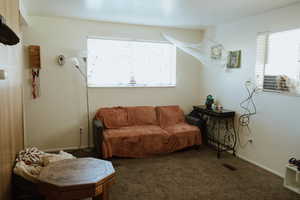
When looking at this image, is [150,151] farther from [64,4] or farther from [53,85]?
[64,4]

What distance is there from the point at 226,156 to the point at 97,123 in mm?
2267

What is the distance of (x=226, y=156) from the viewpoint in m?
3.79

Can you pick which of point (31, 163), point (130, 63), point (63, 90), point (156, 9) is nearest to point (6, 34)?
point (31, 163)

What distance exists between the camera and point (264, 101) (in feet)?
10.8

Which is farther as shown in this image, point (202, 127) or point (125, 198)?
point (202, 127)

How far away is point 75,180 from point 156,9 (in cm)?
254

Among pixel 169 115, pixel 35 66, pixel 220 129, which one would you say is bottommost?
pixel 220 129

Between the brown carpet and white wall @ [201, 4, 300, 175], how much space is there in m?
0.28

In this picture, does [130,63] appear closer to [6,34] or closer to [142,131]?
[142,131]

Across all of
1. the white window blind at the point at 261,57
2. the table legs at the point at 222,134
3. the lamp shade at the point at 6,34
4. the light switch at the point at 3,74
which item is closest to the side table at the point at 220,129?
the table legs at the point at 222,134

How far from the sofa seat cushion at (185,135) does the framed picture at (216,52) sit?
4.67ft

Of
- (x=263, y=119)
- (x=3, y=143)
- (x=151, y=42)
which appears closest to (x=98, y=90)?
(x=151, y=42)

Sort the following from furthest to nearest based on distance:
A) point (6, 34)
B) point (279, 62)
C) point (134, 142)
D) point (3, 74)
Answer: point (134, 142) → point (279, 62) → point (3, 74) → point (6, 34)

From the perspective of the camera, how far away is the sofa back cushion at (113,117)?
3.90 m
